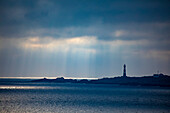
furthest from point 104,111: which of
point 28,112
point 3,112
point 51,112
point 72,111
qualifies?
point 3,112

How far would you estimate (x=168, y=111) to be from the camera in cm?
5025

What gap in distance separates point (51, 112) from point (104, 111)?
30.3 ft

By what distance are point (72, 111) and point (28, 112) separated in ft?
24.0

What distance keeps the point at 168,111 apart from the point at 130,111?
22.1 feet

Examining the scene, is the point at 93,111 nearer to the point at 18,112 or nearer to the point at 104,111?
the point at 104,111

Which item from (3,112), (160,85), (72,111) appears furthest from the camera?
(160,85)

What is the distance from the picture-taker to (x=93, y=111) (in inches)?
1892

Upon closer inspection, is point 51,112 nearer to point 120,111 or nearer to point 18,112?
point 18,112

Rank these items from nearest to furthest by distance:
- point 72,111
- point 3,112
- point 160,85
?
point 3,112 → point 72,111 → point 160,85

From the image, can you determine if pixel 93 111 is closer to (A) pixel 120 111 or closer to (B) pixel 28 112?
(A) pixel 120 111

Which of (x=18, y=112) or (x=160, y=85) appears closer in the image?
(x=18, y=112)

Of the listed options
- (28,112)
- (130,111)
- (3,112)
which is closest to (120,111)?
(130,111)

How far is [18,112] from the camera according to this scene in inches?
1740

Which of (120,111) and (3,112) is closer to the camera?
(3,112)
